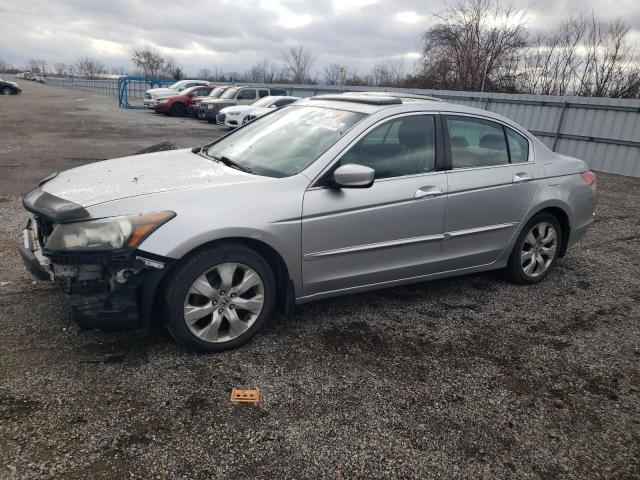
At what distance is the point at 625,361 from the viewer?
135 inches

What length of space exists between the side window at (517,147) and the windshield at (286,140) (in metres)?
1.57

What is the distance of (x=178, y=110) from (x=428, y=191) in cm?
2352

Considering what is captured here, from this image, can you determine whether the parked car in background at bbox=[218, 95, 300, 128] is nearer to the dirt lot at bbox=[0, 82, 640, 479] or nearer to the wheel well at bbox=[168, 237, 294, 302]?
the dirt lot at bbox=[0, 82, 640, 479]

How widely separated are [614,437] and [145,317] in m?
2.76

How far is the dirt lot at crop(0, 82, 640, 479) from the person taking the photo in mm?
2344

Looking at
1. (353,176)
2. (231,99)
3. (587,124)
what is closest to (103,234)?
(353,176)

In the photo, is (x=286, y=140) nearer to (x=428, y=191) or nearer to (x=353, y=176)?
(x=353, y=176)

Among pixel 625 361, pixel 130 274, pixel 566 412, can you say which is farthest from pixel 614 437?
pixel 130 274

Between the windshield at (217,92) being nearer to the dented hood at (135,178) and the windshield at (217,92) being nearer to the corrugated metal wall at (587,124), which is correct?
the corrugated metal wall at (587,124)

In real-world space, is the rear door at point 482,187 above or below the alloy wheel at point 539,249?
above

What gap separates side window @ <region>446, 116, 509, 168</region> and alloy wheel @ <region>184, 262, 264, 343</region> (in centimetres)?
194

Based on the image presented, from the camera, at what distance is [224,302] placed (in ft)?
10.2

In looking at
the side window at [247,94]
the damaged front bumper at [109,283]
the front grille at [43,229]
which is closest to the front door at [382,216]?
the damaged front bumper at [109,283]

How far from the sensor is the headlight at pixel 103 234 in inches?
110
